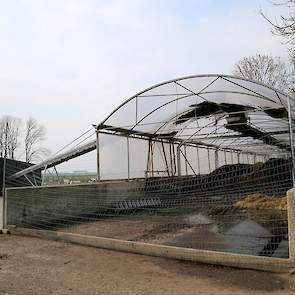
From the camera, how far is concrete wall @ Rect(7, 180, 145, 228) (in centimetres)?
1152

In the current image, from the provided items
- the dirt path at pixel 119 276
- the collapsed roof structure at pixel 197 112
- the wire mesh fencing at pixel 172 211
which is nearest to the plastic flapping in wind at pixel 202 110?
the collapsed roof structure at pixel 197 112

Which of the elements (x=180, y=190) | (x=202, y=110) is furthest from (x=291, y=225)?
(x=202, y=110)

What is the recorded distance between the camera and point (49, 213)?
38.7ft

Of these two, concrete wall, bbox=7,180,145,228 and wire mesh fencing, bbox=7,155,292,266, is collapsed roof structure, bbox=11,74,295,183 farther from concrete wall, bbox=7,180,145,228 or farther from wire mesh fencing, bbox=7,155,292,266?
concrete wall, bbox=7,180,145,228

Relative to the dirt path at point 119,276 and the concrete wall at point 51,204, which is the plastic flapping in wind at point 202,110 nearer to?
the concrete wall at point 51,204

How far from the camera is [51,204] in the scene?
468 inches

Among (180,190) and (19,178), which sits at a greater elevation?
(19,178)

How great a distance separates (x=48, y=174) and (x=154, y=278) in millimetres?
12954

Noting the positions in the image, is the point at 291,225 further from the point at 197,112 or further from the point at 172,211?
the point at 197,112

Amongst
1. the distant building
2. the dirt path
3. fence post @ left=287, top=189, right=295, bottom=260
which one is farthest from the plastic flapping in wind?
the dirt path

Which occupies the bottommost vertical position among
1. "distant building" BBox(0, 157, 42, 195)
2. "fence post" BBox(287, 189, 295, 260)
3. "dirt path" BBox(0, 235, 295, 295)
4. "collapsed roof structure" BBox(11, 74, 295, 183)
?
"dirt path" BBox(0, 235, 295, 295)

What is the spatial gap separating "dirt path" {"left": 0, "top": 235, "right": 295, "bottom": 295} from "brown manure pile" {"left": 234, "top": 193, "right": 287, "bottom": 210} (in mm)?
6207

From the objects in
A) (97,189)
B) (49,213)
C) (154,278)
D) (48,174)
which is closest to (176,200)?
(97,189)

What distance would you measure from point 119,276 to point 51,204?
5.85 meters
